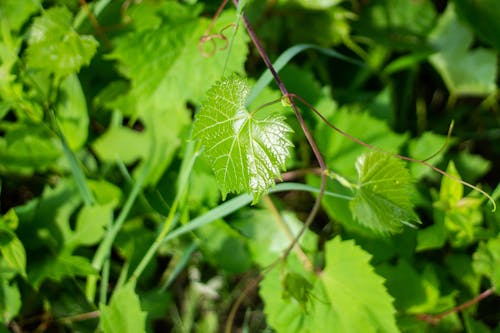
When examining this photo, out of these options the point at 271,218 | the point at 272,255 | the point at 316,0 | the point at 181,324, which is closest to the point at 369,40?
the point at 316,0

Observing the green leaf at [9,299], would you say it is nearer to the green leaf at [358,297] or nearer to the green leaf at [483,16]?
the green leaf at [358,297]

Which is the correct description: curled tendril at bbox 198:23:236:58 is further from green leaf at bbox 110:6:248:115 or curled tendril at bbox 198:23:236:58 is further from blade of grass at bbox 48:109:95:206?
blade of grass at bbox 48:109:95:206

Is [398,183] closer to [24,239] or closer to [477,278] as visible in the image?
[477,278]

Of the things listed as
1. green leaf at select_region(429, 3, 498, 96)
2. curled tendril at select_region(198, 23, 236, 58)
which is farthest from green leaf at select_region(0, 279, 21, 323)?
green leaf at select_region(429, 3, 498, 96)

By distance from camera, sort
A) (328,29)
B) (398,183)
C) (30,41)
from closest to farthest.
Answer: (398,183)
(30,41)
(328,29)

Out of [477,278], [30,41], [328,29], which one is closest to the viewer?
[30,41]

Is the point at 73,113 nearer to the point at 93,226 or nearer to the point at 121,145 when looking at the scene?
the point at 121,145

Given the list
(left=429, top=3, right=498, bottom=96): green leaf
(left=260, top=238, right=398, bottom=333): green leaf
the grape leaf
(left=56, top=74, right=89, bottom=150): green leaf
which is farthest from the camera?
(left=429, top=3, right=498, bottom=96): green leaf
